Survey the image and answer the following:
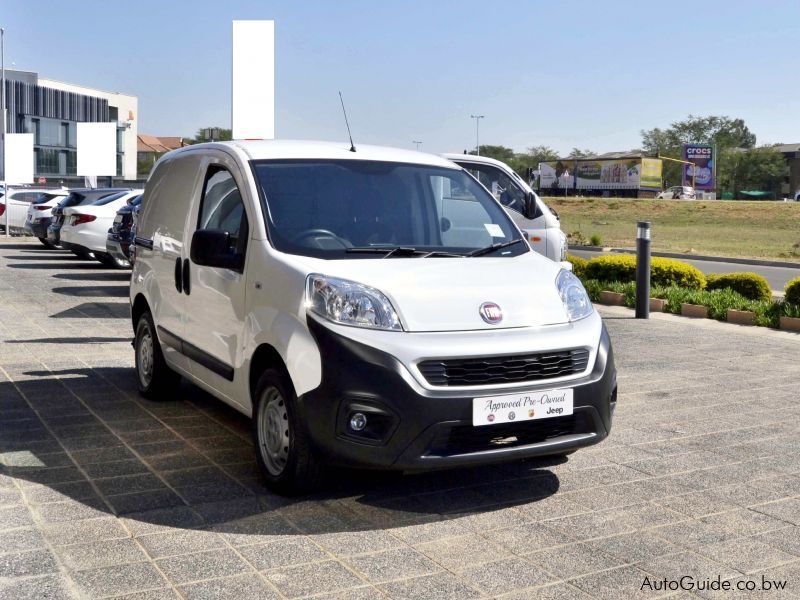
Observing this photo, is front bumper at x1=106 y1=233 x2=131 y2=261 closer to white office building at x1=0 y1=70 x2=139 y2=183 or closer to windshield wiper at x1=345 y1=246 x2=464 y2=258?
windshield wiper at x1=345 y1=246 x2=464 y2=258

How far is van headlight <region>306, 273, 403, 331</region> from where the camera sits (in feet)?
15.1

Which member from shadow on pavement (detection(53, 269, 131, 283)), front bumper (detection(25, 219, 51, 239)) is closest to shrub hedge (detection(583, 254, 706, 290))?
shadow on pavement (detection(53, 269, 131, 283))

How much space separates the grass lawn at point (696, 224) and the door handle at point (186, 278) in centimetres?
2636

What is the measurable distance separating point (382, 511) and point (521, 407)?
0.85 metres

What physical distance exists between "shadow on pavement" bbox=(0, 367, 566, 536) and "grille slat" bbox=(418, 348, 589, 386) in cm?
69

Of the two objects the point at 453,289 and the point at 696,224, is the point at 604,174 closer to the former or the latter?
the point at 696,224

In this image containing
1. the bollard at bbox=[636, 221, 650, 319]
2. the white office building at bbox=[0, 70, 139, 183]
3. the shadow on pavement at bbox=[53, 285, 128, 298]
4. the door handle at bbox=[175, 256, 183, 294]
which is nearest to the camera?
the door handle at bbox=[175, 256, 183, 294]

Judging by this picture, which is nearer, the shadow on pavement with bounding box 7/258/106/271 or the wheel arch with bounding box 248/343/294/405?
the wheel arch with bounding box 248/343/294/405

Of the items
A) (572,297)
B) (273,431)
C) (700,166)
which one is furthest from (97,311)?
(700,166)

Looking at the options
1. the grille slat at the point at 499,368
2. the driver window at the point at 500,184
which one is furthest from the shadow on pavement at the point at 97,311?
the grille slat at the point at 499,368

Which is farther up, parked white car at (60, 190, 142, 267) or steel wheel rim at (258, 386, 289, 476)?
parked white car at (60, 190, 142, 267)

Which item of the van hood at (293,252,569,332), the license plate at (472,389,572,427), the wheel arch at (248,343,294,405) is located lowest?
the license plate at (472,389,572,427)

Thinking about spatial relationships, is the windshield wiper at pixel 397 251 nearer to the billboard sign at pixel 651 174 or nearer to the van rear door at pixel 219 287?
the van rear door at pixel 219 287

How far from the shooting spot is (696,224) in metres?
58.9
